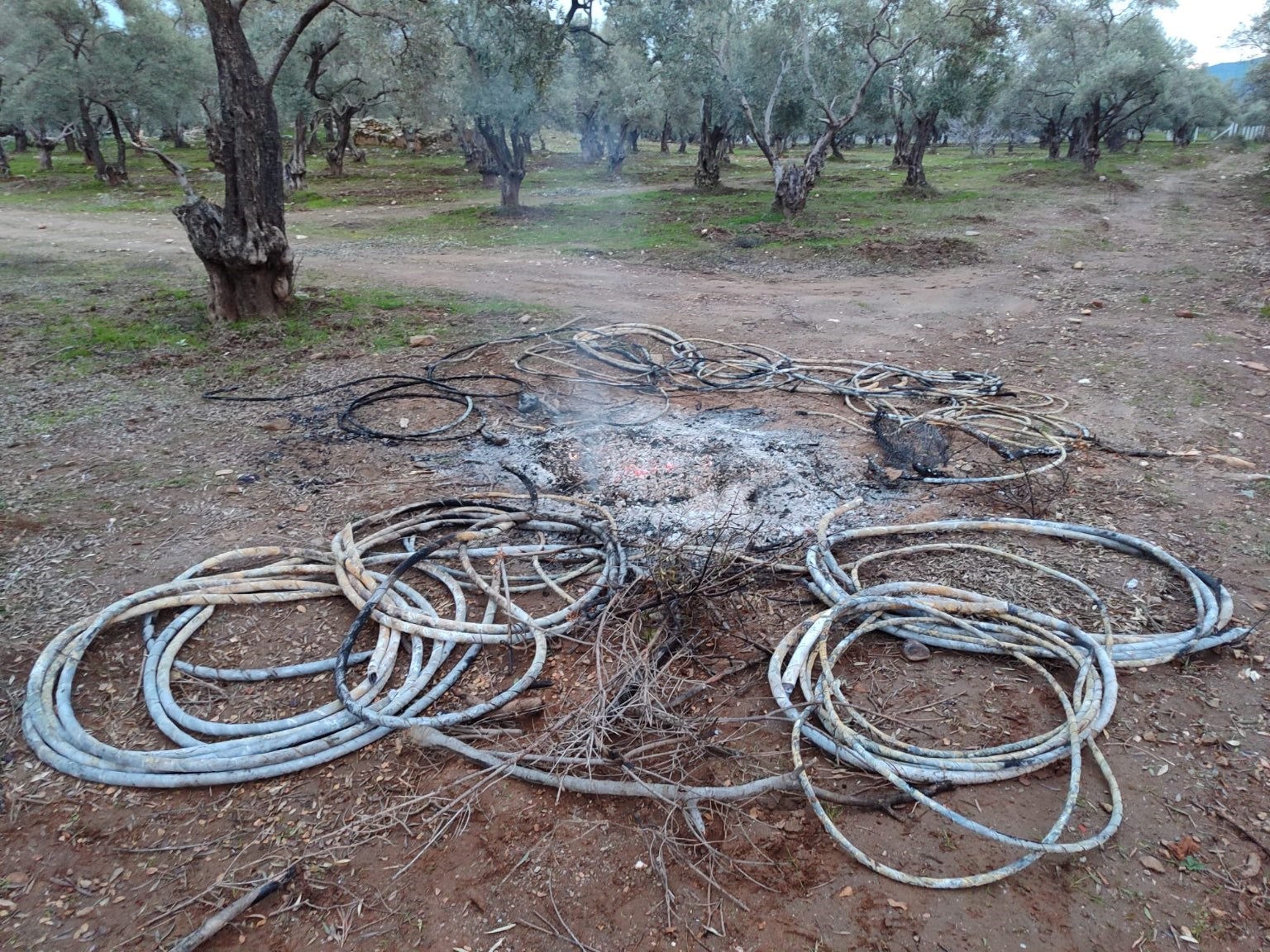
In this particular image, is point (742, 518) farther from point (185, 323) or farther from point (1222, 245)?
point (1222, 245)

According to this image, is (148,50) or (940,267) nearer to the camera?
(940,267)

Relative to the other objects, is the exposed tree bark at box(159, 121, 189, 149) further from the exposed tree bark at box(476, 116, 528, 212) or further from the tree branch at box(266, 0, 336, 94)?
the tree branch at box(266, 0, 336, 94)

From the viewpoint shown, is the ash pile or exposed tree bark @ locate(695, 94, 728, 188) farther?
exposed tree bark @ locate(695, 94, 728, 188)

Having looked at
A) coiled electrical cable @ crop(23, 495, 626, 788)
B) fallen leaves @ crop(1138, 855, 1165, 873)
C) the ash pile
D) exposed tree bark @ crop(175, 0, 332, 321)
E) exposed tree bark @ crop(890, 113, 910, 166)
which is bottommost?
fallen leaves @ crop(1138, 855, 1165, 873)

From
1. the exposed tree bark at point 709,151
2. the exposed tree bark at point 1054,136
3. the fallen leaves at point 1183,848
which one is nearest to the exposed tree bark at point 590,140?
the exposed tree bark at point 709,151

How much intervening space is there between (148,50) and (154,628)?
24.6 m

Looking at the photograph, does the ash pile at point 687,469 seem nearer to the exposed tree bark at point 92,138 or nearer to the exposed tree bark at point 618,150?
the exposed tree bark at point 618,150

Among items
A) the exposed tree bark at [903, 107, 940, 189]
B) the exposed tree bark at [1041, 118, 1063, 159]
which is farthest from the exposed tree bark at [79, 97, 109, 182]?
the exposed tree bark at [1041, 118, 1063, 159]

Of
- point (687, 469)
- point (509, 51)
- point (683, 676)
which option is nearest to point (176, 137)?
point (509, 51)

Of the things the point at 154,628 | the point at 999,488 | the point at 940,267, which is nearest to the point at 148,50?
the point at 940,267

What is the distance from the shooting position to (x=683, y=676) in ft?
9.93

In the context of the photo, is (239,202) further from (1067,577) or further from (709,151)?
(709,151)

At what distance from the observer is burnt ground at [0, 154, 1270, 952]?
7.02ft

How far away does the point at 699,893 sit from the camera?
86.9 inches
